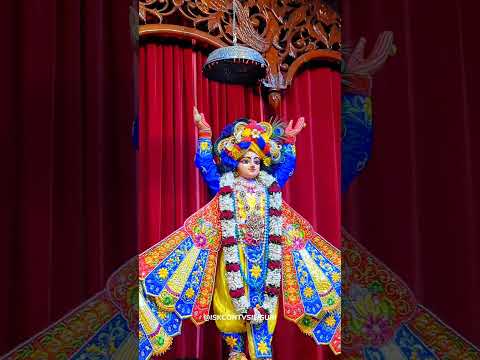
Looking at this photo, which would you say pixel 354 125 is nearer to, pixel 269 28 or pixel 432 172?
pixel 269 28

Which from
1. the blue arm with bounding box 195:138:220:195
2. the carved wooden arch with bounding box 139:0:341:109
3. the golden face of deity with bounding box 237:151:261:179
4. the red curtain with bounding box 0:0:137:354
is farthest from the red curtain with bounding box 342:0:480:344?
the carved wooden arch with bounding box 139:0:341:109

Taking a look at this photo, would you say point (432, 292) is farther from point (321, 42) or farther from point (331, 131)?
point (321, 42)

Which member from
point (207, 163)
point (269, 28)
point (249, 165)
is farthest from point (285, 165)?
point (269, 28)

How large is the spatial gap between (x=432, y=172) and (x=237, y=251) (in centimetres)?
127

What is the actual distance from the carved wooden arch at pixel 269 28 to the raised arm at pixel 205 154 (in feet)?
2.02

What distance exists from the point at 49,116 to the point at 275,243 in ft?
4.47

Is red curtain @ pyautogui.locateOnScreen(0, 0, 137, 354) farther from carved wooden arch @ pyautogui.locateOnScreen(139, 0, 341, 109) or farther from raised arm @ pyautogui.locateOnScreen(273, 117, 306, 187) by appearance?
raised arm @ pyautogui.locateOnScreen(273, 117, 306, 187)

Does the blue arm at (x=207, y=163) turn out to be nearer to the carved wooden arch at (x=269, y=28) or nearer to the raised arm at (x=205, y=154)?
the raised arm at (x=205, y=154)

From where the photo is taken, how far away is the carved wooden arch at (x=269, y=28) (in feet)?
12.3

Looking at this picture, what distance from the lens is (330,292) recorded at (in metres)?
3.44

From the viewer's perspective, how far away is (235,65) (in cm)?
341

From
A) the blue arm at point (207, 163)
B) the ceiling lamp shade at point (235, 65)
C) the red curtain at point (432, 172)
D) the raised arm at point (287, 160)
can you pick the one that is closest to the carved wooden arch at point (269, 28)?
the ceiling lamp shade at point (235, 65)

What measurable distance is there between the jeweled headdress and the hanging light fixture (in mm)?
250

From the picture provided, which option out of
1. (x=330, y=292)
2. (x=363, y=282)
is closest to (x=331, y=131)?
(x=330, y=292)
